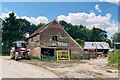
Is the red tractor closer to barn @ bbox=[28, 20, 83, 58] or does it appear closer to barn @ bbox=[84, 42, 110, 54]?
barn @ bbox=[28, 20, 83, 58]

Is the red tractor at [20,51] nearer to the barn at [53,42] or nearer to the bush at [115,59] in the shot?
the barn at [53,42]

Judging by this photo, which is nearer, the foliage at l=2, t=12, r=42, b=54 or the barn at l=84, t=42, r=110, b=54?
the barn at l=84, t=42, r=110, b=54

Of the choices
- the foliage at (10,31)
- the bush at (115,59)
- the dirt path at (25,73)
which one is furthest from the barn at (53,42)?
the dirt path at (25,73)

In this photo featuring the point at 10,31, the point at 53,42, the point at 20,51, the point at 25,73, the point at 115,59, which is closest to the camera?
the point at 25,73

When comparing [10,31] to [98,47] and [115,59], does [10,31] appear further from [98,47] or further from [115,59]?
[115,59]

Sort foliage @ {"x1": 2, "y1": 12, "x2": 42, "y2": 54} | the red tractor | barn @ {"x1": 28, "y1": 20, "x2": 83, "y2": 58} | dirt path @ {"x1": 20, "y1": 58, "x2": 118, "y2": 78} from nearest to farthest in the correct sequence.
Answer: dirt path @ {"x1": 20, "y1": 58, "x2": 118, "y2": 78}
the red tractor
barn @ {"x1": 28, "y1": 20, "x2": 83, "y2": 58}
foliage @ {"x1": 2, "y1": 12, "x2": 42, "y2": 54}

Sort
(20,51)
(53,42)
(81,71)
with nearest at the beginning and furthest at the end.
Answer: (81,71) → (20,51) → (53,42)

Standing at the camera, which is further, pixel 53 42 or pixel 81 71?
pixel 53 42

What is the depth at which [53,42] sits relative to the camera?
50375 mm

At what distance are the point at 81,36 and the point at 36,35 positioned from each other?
58147 millimetres

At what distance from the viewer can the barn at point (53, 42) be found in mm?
49906

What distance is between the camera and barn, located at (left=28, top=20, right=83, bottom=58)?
49906 mm

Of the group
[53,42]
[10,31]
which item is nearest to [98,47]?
[10,31]

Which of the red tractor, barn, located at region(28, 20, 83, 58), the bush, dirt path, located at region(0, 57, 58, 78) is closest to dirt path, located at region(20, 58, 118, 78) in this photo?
dirt path, located at region(0, 57, 58, 78)
